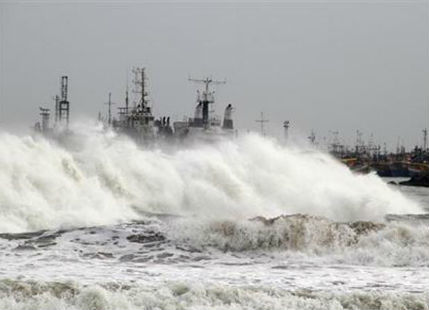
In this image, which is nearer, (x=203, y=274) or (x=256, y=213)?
(x=203, y=274)

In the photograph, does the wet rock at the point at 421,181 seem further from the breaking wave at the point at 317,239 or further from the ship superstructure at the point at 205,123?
the breaking wave at the point at 317,239

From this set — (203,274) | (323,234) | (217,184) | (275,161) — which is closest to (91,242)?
(203,274)

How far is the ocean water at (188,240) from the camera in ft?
41.3

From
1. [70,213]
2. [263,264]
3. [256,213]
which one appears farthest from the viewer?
[256,213]

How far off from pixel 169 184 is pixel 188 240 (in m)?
15.8

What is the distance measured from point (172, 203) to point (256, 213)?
4.36m

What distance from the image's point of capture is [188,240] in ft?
59.7

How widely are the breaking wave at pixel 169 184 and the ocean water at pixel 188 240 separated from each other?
9 cm

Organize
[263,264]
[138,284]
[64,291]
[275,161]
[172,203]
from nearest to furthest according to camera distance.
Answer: [64,291], [138,284], [263,264], [172,203], [275,161]

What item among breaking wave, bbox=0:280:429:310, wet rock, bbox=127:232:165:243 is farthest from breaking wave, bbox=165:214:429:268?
breaking wave, bbox=0:280:429:310

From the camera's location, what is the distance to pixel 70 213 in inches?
971

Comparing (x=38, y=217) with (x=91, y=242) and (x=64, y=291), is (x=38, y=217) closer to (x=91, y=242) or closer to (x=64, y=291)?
(x=91, y=242)

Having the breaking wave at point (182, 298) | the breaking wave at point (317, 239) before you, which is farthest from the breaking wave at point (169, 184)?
the breaking wave at point (182, 298)

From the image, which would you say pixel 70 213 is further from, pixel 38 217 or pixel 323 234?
pixel 323 234
